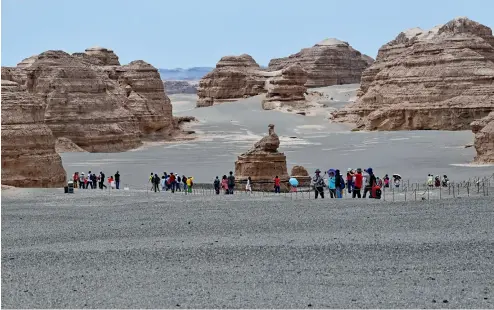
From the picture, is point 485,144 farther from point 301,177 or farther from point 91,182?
point 91,182

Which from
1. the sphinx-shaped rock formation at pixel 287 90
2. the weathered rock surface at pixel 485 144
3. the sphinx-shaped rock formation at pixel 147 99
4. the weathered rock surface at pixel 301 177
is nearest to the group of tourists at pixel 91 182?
the weathered rock surface at pixel 301 177

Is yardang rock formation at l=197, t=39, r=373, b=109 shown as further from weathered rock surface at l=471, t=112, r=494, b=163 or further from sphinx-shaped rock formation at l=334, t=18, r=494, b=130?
weathered rock surface at l=471, t=112, r=494, b=163

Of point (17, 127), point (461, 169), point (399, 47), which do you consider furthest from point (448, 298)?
point (399, 47)

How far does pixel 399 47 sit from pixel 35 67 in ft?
110

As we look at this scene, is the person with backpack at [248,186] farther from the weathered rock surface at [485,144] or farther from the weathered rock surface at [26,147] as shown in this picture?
the weathered rock surface at [485,144]

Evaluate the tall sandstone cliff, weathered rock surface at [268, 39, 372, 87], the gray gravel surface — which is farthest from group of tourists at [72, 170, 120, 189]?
weathered rock surface at [268, 39, 372, 87]

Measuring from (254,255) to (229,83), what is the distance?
75934mm

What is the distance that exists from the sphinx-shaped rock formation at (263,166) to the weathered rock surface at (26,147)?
5.74 meters

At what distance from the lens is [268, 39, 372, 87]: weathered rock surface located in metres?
105

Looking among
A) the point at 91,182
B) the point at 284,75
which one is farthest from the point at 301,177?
the point at 284,75

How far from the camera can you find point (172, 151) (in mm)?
50531

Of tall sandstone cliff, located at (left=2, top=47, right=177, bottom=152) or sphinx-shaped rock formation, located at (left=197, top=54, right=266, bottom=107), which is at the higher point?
sphinx-shaped rock formation, located at (left=197, top=54, right=266, bottom=107)

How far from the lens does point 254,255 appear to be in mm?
14734

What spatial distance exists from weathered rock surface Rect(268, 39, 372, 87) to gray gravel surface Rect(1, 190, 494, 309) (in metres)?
84.0
